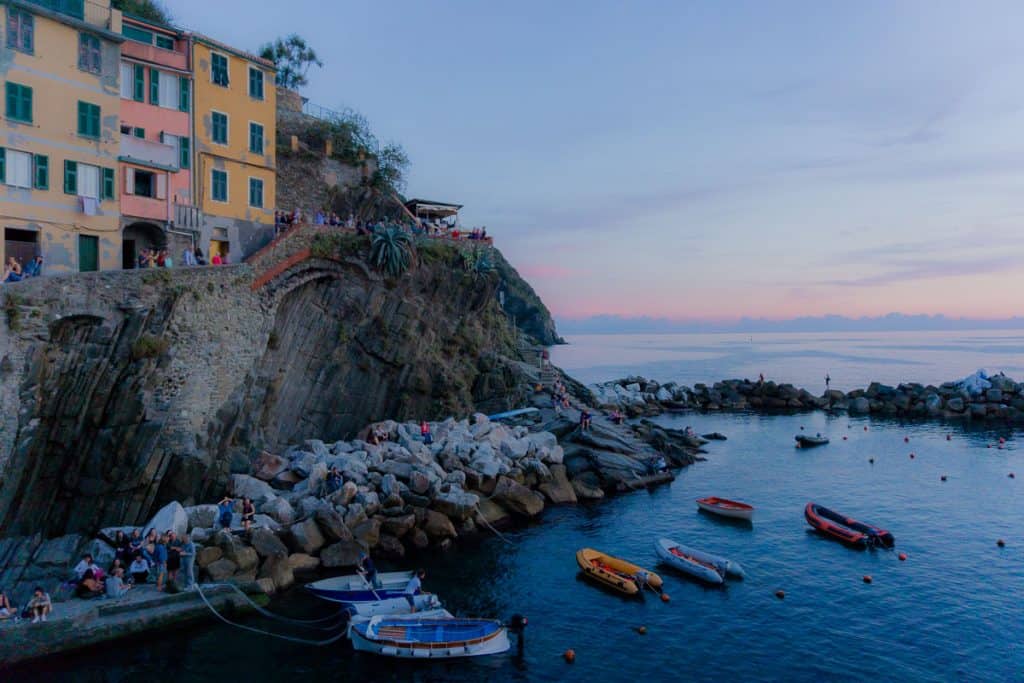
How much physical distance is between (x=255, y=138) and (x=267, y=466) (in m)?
19.7

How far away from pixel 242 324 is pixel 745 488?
3296 centimetres

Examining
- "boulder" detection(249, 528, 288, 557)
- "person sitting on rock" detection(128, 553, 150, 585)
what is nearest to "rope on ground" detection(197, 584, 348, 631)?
"boulder" detection(249, 528, 288, 557)

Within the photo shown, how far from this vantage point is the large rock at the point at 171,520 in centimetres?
2727

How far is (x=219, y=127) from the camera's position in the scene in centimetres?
3822

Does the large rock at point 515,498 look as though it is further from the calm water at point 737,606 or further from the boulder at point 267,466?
the boulder at point 267,466

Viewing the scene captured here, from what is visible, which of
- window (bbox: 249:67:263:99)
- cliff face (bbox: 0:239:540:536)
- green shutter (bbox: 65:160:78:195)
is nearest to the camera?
cliff face (bbox: 0:239:540:536)

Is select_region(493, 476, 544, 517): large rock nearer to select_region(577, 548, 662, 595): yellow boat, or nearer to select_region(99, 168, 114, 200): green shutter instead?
select_region(577, 548, 662, 595): yellow boat

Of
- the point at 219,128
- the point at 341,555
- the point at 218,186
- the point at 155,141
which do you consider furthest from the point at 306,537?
the point at 219,128

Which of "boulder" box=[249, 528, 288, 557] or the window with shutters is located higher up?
the window with shutters

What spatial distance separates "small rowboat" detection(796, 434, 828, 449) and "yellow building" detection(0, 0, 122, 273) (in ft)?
176

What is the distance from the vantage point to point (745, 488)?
1748 inches

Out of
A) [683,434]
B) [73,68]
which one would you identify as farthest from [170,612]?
Result: [683,434]

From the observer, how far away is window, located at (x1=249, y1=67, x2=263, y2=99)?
39875 millimetres

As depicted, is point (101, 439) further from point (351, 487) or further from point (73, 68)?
point (73, 68)
